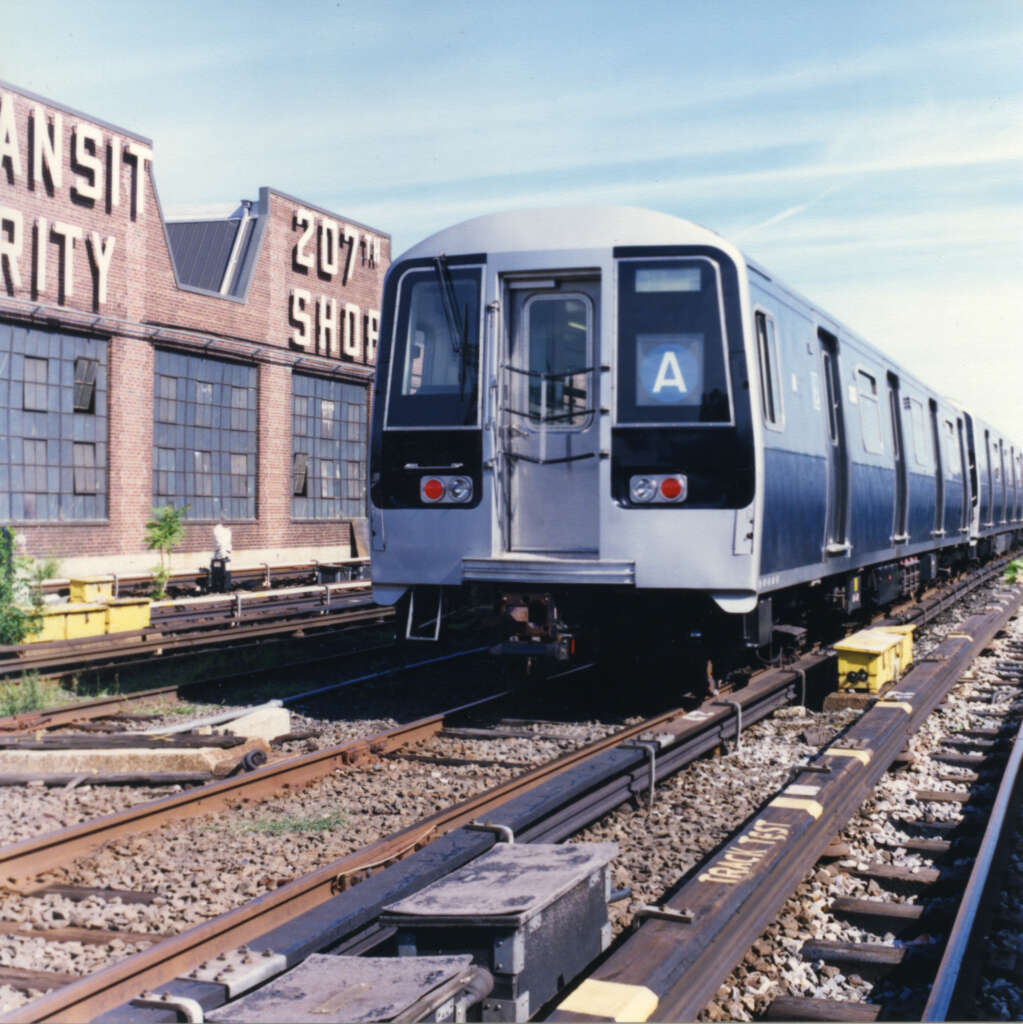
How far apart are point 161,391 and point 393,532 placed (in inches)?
703

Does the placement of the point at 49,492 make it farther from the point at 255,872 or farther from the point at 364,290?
the point at 255,872

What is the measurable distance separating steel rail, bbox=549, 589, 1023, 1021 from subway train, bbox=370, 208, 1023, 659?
5.31ft

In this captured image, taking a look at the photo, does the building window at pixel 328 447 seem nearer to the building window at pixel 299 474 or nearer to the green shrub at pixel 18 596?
the building window at pixel 299 474

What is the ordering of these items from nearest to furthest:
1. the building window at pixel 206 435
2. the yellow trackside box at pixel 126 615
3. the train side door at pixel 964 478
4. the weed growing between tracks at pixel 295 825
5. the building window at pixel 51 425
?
the weed growing between tracks at pixel 295 825 < the yellow trackside box at pixel 126 615 < the train side door at pixel 964 478 < the building window at pixel 51 425 < the building window at pixel 206 435

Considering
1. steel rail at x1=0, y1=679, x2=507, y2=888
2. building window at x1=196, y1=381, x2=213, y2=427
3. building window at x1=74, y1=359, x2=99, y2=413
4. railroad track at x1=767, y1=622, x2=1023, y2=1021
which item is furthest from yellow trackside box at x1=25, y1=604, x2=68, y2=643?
building window at x1=196, y1=381, x2=213, y2=427

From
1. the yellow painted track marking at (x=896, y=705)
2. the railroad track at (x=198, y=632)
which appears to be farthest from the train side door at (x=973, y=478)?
the yellow painted track marking at (x=896, y=705)

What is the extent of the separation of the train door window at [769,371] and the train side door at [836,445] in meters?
1.97

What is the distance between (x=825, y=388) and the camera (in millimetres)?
10758

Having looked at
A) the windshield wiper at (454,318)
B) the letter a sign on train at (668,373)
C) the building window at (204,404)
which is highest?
the building window at (204,404)

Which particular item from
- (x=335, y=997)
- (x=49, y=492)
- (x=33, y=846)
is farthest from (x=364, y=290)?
(x=335, y=997)

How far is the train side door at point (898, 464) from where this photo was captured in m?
14.4

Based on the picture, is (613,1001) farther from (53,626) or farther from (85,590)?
(85,590)

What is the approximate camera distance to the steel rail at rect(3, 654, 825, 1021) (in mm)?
3605

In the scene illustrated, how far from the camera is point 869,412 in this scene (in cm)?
1281
